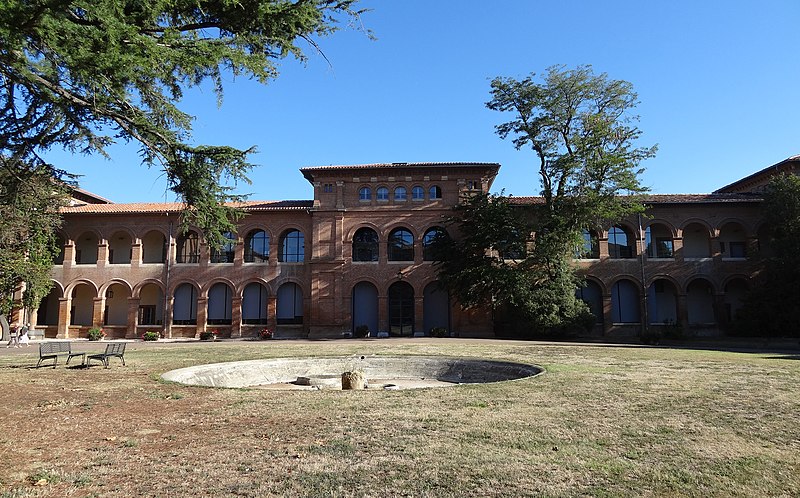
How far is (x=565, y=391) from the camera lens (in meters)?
9.48

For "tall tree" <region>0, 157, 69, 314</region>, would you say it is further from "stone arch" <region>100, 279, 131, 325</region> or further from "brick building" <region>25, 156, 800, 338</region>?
"stone arch" <region>100, 279, 131, 325</region>

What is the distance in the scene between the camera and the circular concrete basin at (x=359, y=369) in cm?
1429

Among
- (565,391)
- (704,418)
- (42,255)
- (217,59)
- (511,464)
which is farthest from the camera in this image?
(42,255)

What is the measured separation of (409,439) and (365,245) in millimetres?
27455

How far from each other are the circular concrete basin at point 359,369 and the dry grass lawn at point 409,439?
352cm

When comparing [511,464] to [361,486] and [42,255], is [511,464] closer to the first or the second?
[361,486]

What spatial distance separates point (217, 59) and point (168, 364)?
31.8ft

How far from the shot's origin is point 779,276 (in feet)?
91.2

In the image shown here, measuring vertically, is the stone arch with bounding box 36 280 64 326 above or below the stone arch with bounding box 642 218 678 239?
below

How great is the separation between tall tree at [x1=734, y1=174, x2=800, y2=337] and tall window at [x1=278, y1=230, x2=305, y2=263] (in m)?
27.3

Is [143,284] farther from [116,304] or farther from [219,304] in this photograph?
[219,304]

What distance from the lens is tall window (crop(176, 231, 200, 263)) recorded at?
111 ft

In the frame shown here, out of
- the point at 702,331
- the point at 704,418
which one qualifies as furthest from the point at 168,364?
the point at 702,331

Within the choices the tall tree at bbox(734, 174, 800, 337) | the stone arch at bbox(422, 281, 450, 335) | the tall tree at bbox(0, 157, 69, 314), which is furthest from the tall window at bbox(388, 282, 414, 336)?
the tall tree at bbox(734, 174, 800, 337)
